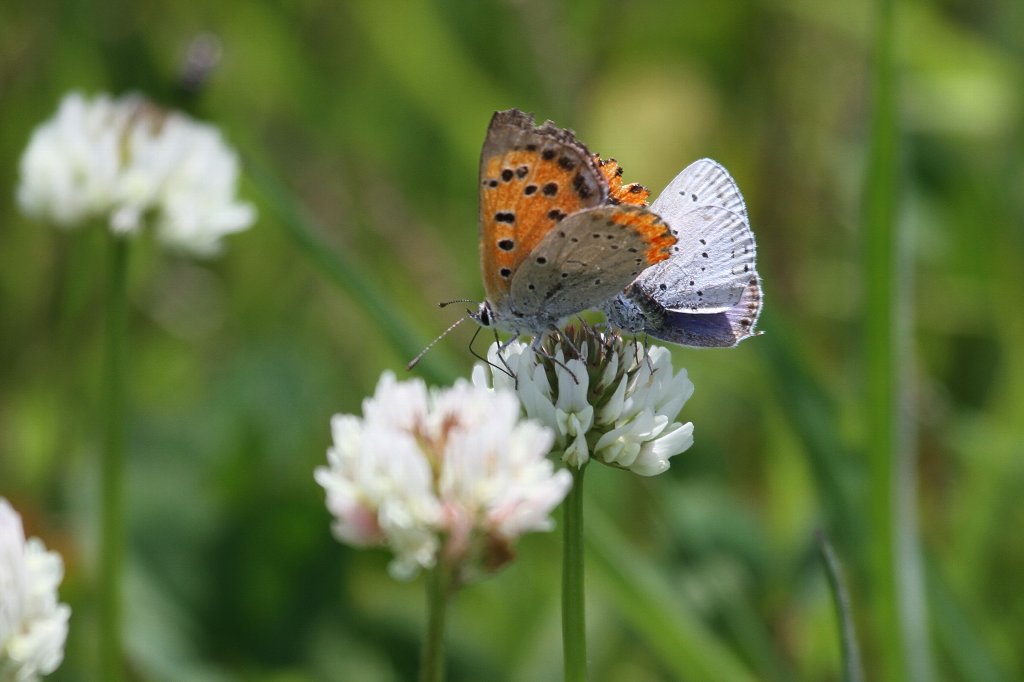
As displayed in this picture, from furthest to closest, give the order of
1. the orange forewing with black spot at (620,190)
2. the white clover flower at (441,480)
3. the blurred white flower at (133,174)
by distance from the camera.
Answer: the blurred white flower at (133,174) → the orange forewing with black spot at (620,190) → the white clover flower at (441,480)

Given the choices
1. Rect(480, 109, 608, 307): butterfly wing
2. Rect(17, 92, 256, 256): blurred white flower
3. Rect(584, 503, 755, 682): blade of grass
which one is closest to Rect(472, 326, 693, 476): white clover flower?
Rect(480, 109, 608, 307): butterfly wing

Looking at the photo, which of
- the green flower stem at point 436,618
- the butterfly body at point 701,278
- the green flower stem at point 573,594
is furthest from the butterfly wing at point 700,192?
the green flower stem at point 436,618

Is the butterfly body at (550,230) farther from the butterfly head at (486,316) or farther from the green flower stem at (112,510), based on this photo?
the green flower stem at (112,510)

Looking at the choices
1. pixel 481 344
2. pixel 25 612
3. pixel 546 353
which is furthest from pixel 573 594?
pixel 481 344

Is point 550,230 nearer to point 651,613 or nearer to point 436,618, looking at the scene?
point 651,613

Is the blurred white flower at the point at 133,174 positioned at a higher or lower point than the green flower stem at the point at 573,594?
higher

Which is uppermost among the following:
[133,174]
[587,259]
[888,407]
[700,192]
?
[133,174]
